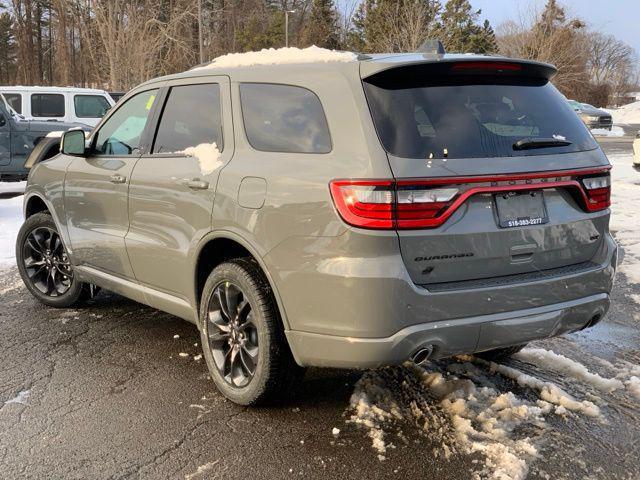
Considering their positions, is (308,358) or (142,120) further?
(142,120)

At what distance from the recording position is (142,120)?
4.27 m

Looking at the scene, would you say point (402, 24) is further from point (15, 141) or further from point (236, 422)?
point (236, 422)

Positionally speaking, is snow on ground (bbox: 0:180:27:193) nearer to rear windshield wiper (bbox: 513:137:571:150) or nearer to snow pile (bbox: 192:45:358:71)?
snow pile (bbox: 192:45:358:71)

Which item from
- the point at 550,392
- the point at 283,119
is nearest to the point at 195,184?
the point at 283,119

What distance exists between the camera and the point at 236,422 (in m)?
3.32

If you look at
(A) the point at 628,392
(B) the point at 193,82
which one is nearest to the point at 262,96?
(B) the point at 193,82

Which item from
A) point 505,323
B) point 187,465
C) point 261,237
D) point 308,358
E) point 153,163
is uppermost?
point 153,163

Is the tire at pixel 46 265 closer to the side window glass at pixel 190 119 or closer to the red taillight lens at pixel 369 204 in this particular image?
the side window glass at pixel 190 119

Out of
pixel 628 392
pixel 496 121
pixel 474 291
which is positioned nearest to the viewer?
pixel 474 291

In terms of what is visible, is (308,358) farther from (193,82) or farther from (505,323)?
(193,82)

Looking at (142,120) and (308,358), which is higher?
(142,120)

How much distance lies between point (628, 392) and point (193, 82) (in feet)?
10.3

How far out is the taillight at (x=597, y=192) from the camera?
325cm

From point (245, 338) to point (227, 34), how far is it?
45.5m
